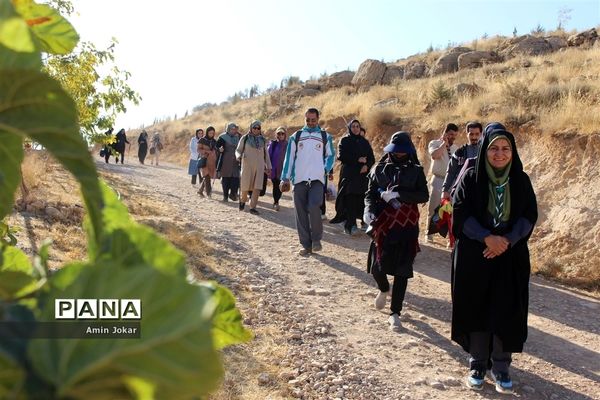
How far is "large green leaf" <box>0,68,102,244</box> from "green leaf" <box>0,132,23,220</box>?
51mm

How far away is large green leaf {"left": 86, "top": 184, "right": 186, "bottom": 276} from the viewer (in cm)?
34

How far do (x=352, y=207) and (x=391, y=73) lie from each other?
16335mm

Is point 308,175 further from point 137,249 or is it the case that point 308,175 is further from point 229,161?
point 137,249

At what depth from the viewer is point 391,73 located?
22.9 metres

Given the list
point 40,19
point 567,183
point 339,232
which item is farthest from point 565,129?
point 40,19

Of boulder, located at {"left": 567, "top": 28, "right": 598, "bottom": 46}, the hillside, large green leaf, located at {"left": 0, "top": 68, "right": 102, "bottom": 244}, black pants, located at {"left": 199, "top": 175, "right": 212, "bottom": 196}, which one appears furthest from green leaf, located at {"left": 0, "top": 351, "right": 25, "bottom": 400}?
boulder, located at {"left": 567, "top": 28, "right": 598, "bottom": 46}

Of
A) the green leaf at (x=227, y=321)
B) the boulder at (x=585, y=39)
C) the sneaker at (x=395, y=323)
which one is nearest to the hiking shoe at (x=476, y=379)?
the sneaker at (x=395, y=323)

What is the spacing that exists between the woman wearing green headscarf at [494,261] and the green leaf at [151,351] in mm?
3304

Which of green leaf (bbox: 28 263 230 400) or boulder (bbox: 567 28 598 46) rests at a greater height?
boulder (bbox: 567 28 598 46)

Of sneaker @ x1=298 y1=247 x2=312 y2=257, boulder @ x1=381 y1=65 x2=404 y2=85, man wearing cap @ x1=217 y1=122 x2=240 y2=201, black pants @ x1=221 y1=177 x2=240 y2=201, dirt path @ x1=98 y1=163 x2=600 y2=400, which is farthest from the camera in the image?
boulder @ x1=381 y1=65 x2=404 y2=85

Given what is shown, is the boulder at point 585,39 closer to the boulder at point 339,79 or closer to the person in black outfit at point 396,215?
the boulder at point 339,79

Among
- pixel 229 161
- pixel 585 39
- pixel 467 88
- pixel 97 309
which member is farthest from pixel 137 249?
pixel 585 39

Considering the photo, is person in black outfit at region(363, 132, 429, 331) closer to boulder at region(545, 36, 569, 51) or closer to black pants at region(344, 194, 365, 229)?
black pants at region(344, 194, 365, 229)

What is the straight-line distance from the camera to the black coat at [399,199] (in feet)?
14.1
